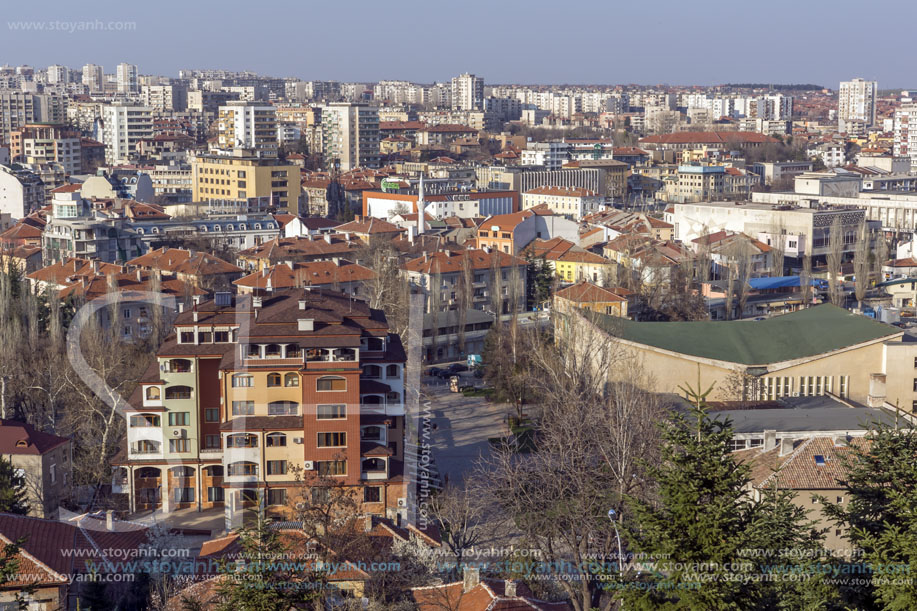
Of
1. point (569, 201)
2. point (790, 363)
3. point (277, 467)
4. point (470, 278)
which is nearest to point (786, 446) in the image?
point (790, 363)

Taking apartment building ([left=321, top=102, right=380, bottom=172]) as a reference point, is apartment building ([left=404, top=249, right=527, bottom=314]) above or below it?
below

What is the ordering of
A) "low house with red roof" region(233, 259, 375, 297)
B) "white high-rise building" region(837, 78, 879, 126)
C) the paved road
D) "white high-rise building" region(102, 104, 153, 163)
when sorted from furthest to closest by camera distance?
"white high-rise building" region(837, 78, 879, 126) < "white high-rise building" region(102, 104, 153, 163) < "low house with red roof" region(233, 259, 375, 297) < the paved road

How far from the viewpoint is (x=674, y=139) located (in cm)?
3956

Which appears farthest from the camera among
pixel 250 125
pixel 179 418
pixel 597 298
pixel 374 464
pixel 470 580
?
pixel 250 125

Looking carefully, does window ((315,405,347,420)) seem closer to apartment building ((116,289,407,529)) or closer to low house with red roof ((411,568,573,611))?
apartment building ((116,289,407,529))

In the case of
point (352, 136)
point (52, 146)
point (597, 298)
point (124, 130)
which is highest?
point (124, 130)

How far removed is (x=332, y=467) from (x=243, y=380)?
2.73 feet

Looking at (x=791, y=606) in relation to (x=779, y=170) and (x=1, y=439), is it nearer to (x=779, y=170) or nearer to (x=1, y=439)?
(x=1, y=439)

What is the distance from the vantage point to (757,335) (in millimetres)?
11125

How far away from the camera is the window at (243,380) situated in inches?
305

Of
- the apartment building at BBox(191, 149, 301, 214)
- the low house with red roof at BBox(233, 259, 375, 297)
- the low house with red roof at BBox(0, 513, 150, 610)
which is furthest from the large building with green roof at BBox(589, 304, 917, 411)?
the apartment building at BBox(191, 149, 301, 214)

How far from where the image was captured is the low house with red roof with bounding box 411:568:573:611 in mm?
5230

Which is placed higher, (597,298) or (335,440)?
(597,298)

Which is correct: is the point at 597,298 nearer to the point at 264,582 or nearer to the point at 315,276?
the point at 315,276
